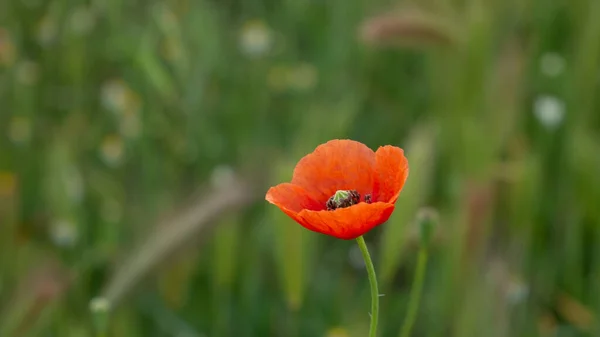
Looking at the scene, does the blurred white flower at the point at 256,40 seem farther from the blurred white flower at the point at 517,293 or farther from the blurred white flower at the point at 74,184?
the blurred white flower at the point at 517,293

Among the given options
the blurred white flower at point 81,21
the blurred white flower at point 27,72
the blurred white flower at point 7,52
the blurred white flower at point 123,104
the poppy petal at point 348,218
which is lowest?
the blurred white flower at point 123,104

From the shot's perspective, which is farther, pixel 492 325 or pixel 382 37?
pixel 382 37

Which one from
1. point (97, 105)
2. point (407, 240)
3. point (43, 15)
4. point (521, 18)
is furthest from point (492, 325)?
point (43, 15)

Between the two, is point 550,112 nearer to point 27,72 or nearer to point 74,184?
point 74,184

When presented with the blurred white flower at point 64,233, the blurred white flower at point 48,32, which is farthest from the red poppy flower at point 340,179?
the blurred white flower at point 48,32

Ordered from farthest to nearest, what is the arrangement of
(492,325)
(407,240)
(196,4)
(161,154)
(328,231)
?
1. (196,4)
2. (161,154)
3. (407,240)
4. (492,325)
5. (328,231)

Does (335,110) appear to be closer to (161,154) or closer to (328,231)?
(161,154)
